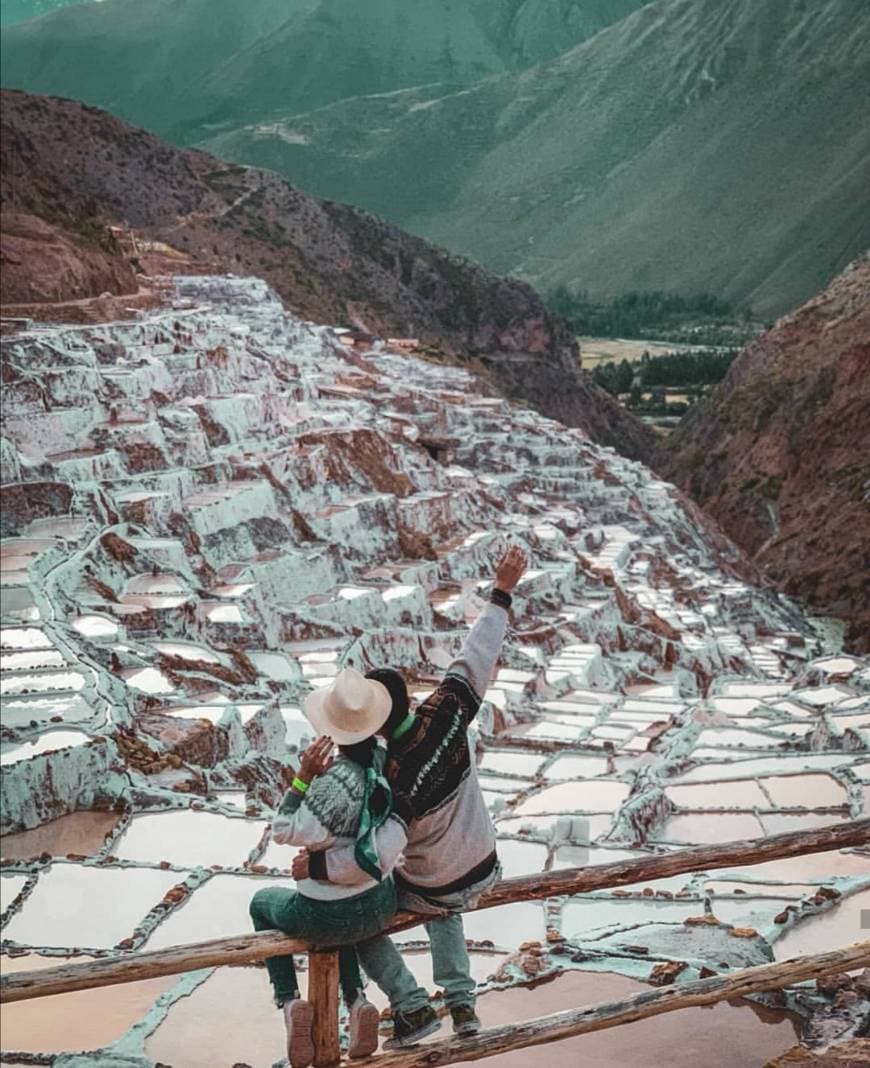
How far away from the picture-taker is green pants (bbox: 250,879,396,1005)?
441 centimetres

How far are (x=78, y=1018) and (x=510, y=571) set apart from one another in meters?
4.42

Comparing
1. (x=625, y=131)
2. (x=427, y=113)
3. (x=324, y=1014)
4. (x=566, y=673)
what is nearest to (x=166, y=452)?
(x=566, y=673)

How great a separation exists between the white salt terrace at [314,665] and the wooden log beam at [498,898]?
5.95 feet

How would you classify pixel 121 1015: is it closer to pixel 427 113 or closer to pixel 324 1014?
pixel 324 1014

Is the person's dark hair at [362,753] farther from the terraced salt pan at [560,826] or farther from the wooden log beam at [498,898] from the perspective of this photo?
the terraced salt pan at [560,826]

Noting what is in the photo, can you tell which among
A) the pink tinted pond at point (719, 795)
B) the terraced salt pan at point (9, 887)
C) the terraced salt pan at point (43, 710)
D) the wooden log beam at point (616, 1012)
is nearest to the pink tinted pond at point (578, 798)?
the pink tinted pond at point (719, 795)

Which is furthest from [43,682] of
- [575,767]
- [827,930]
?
[827,930]

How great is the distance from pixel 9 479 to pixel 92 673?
27.3 feet

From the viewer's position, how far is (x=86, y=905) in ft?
34.0

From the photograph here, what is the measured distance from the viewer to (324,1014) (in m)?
4.40

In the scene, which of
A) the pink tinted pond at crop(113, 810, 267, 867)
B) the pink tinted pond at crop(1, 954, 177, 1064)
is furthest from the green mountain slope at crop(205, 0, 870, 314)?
the pink tinted pond at crop(1, 954, 177, 1064)

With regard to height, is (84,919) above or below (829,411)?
below

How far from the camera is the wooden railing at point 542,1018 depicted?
427 cm

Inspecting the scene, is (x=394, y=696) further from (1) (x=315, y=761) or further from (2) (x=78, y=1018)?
(2) (x=78, y=1018)
